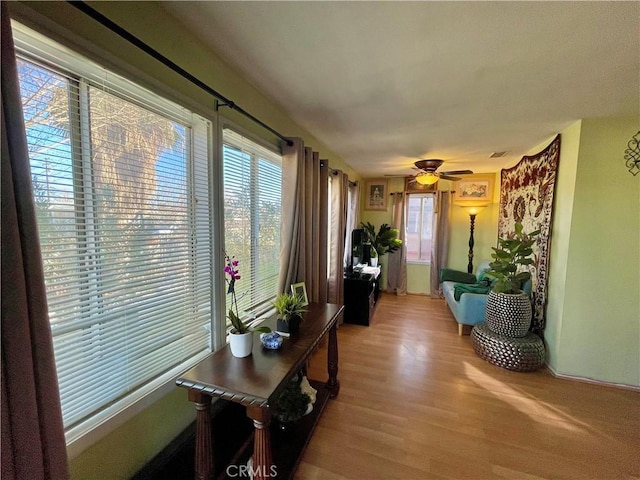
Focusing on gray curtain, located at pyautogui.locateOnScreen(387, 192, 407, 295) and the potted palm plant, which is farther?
gray curtain, located at pyautogui.locateOnScreen(387, 192, 407, 295)

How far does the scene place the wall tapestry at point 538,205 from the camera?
264 cm

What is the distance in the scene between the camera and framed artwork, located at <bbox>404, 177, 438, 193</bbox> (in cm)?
496

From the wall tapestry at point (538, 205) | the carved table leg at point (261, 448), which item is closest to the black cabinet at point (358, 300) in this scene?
the wall tapestry at point (538, 205)

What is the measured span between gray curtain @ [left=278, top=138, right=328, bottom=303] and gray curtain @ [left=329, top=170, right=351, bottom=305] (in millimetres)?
729

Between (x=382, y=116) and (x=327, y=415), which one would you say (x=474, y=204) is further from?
(x=327, y=415)

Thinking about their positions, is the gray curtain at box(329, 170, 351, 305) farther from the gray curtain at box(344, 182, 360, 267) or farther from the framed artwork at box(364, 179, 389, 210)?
the framed artwork at box(364, 179, 389, 210)

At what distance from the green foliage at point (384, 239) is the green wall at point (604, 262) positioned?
8.51 ft

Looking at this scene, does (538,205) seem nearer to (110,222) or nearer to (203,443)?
(203,443)

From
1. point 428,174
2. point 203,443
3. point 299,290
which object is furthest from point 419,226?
point 203,443

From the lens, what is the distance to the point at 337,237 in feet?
11.7

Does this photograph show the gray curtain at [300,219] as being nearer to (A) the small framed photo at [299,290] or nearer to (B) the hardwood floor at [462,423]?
(A) the small framed photo at [299,290]

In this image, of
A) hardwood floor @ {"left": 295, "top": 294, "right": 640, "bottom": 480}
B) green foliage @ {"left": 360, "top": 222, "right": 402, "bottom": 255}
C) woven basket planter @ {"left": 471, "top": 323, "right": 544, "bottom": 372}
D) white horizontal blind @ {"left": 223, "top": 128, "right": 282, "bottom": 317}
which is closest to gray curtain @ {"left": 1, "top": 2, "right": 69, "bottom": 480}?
white horizontal blind @ {"left": 223, "top": 128, "right": 282, "bottom": 317}

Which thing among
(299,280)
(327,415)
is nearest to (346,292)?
(299,280)

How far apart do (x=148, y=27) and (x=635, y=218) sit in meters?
3.62
